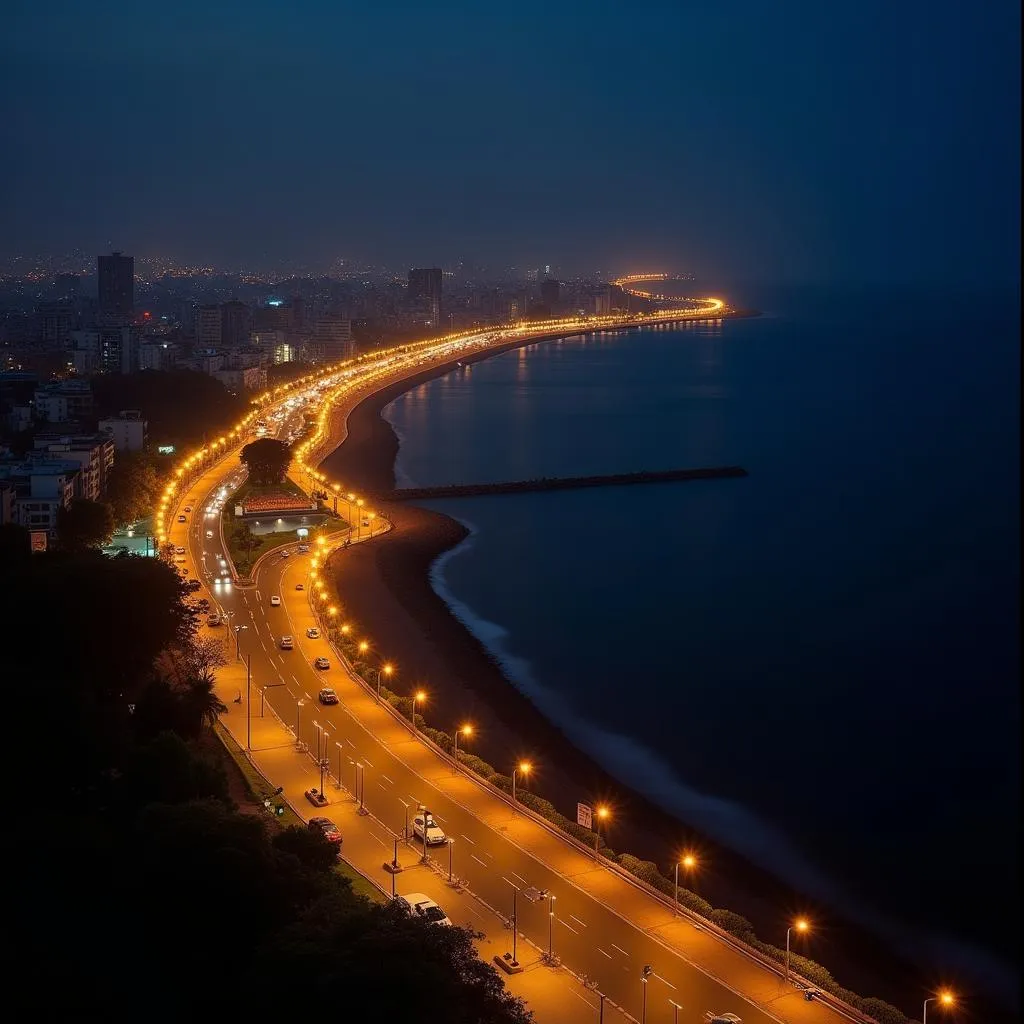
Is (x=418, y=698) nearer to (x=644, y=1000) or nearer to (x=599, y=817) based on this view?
(x=599, y=817)

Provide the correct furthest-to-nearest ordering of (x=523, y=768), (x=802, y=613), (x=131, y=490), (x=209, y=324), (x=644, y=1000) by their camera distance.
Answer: (x=209, y=324), (x=131, y=490), (x=802, y=613), (x=523, y=768), (x=644, y=1000)

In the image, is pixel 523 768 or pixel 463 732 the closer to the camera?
pixel 523 768

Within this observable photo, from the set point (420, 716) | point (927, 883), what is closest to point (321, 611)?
point (420, 716)

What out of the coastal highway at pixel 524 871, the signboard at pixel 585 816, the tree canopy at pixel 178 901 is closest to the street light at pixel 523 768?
the coastal highway at pixel 524 871

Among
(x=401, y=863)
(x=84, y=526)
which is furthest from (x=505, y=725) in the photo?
(x=84, y=526)

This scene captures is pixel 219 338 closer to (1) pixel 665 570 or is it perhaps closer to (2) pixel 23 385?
(2) pixel 23 385

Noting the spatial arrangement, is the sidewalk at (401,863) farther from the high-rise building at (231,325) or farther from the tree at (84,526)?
the high-rise building at (231,325)

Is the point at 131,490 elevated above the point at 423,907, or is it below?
above

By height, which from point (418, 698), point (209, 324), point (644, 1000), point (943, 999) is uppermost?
point (209, 324)
